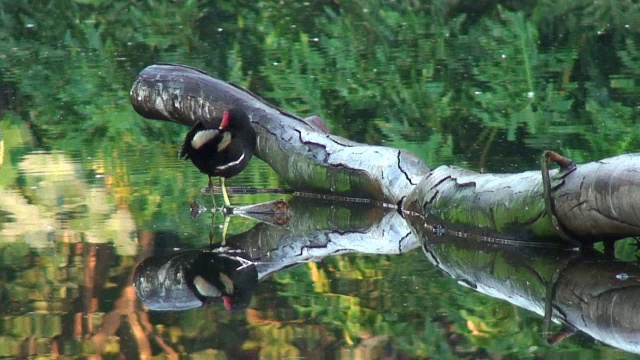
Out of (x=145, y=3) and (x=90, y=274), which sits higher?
Answer: (x=145, y=3)

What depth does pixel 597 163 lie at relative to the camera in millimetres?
6461

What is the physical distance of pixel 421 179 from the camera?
25.9 ft

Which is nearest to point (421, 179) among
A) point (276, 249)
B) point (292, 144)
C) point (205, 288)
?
point (276, 249)

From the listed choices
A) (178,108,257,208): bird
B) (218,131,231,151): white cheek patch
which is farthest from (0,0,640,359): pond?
(218,131,231,151): white cheek patch

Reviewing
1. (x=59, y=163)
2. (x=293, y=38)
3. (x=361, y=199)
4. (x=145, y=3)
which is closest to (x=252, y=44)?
(x=293, y=38)

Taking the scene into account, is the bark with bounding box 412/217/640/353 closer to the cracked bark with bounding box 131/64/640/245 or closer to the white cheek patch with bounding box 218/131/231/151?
the cracked bark with bounding box 131/64/640/245

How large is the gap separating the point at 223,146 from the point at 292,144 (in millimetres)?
670

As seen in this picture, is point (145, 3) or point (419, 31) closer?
point (419, 31)

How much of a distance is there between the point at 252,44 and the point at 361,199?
9441 millimetres

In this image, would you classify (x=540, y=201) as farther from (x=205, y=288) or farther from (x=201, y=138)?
(x=201, y=138)

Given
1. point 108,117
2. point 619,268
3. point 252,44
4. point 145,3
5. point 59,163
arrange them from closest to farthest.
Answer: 1. point 619,268
2. point 59,163
3. point 108,117
4. point 252,44
5. point 145,3

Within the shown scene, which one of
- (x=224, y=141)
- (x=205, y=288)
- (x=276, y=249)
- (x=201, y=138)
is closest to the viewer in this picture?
(x=205, y=288)

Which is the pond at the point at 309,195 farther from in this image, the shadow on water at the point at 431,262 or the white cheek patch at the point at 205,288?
the white cheek patch at the point at 205,288

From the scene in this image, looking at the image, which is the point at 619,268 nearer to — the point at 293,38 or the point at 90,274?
the point at 90,274
